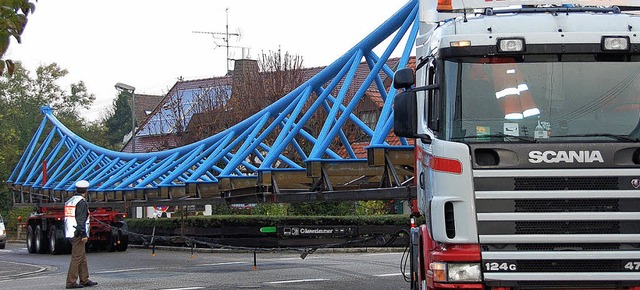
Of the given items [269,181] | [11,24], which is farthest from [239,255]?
[11,24]

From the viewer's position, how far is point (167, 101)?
6100 cm

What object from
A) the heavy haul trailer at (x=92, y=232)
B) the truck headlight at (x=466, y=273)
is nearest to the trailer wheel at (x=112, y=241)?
the heavy haul trailer at (x=92, y=232)

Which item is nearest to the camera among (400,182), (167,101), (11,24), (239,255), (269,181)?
(11,24)

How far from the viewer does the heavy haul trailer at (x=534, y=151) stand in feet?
28.8

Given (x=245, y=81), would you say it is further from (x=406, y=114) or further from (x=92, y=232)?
(x=406, y=114)

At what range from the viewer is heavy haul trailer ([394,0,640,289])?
8766 millimetres

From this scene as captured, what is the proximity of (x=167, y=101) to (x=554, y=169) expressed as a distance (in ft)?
175

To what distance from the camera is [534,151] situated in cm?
879

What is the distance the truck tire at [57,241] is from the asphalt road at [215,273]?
2772mm

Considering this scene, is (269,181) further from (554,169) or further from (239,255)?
(554,169)

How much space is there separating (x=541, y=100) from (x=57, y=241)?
2466 centimetres

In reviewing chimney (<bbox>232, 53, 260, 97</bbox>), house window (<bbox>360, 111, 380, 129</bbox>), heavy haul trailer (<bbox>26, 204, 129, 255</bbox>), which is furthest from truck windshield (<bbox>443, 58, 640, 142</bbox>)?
chimney (<bbox>232, 53, 260, 97</bbox>)

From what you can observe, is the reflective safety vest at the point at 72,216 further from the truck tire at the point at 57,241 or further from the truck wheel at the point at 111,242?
the truck tire at the point at 57,241

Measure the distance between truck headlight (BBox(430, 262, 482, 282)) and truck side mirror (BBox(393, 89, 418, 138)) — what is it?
1240 millimetres
